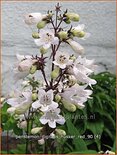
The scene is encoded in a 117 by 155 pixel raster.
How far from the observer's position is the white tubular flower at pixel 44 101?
168 centimetres

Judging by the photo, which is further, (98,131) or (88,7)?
(88,7)

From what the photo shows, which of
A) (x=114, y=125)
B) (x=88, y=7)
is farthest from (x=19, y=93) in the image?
(x=88, y=7)

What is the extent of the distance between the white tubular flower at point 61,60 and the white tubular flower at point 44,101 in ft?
0.36

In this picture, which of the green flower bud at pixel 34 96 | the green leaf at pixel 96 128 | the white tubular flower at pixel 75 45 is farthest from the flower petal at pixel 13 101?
the green leaf at pixel 96 128

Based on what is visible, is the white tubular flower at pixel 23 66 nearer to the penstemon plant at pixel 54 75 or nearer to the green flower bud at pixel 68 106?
the penstemon plant at pixel 54 75

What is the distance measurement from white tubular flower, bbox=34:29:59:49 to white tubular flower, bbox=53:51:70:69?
58 mm

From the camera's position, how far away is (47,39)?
67.7 inches

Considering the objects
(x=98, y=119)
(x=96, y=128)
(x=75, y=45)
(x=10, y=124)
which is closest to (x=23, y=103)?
(x=75, y=45)

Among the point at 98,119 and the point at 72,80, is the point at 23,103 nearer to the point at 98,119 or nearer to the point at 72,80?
the point at 72,80

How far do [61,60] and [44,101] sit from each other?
0.57 ft

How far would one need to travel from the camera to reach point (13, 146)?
306 centimetres

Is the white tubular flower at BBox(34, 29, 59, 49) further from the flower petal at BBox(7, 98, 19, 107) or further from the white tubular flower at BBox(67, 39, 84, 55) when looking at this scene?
the flower petal at BBox(7, 98, 19, 107)

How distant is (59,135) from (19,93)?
0.24 m

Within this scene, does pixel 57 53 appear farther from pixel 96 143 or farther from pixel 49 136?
pixel 96 143
